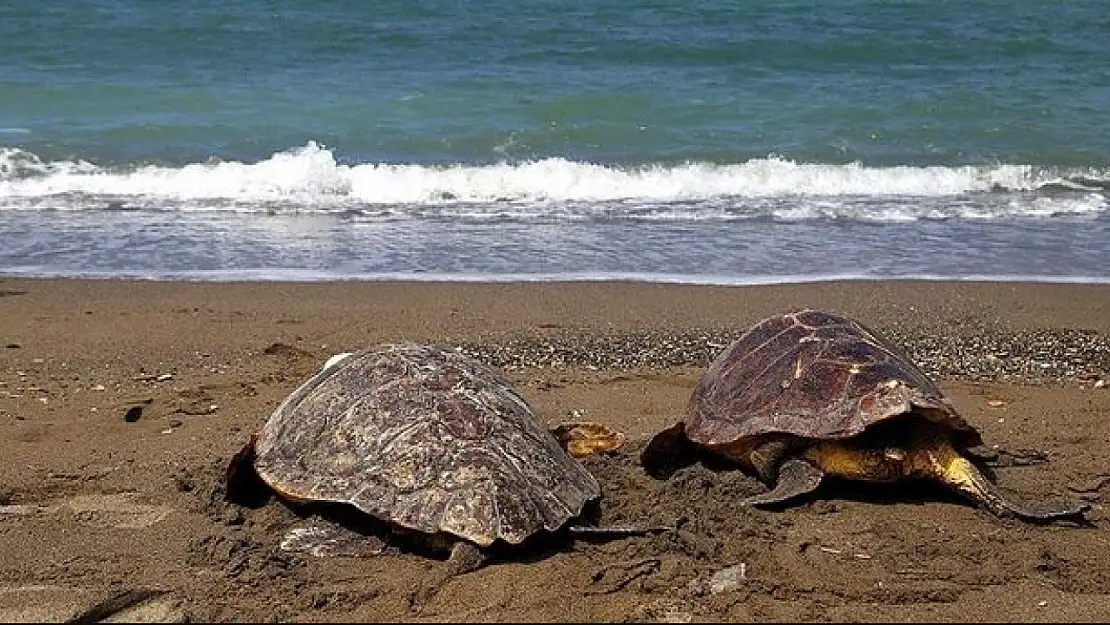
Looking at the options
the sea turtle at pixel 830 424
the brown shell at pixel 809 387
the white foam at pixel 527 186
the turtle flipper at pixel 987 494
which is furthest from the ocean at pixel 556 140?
the turtle flipper at pixel 987 494

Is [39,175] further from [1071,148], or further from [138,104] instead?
[1071,148]

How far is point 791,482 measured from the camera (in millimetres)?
4723

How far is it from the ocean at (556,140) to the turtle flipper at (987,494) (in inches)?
172

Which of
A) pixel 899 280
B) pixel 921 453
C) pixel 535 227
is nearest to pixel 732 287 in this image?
pixel 899 280

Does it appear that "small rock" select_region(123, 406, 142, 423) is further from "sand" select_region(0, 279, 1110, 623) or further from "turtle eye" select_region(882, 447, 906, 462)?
"turtle eye" select_region(882, 447, 906, 462)

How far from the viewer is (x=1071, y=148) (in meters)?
15.1

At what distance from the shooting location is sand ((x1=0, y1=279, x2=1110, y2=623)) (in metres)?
3.89

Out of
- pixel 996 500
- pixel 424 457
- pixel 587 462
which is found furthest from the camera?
pixel 587 462

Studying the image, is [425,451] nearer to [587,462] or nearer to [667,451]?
[587,462]

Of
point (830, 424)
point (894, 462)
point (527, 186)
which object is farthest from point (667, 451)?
point (527, 186)

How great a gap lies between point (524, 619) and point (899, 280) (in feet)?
19.7

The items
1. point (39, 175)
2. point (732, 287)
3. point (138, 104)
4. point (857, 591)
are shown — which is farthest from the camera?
point (138, 104)

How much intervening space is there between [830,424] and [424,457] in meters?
1.55

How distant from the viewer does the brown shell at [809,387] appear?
4707 mm
